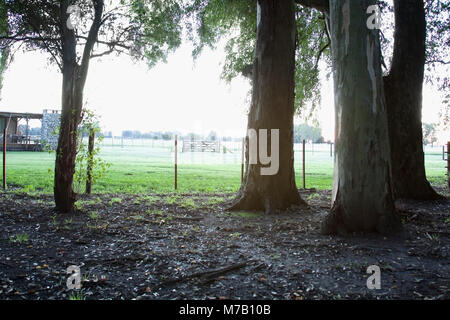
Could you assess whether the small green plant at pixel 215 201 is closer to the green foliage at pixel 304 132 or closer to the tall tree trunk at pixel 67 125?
the tall tree trunk at pixel 67 125

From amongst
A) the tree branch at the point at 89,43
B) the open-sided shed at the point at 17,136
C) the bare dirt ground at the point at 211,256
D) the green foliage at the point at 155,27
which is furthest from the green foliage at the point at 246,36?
the open-sided shed at the point at 17,136

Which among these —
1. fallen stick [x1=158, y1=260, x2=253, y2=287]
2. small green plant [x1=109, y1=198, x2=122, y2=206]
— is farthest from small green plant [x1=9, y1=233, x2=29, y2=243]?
small green plant [x1=109, y1=198, x2=122, y2=206]

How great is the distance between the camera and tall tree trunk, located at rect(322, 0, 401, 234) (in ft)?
14.5

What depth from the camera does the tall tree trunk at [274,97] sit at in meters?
6.38

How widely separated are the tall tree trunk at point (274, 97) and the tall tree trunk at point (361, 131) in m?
1.90

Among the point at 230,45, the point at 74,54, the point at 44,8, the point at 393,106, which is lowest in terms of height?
the point at 393,106

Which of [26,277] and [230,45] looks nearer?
[26,277]

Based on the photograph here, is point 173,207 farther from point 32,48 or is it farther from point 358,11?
point 358,11

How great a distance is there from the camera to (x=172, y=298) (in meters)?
2.78

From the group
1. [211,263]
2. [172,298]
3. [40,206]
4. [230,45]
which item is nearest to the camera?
[172,298]

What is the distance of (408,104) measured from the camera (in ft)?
23.6

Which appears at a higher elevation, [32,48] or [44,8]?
[44,8]
